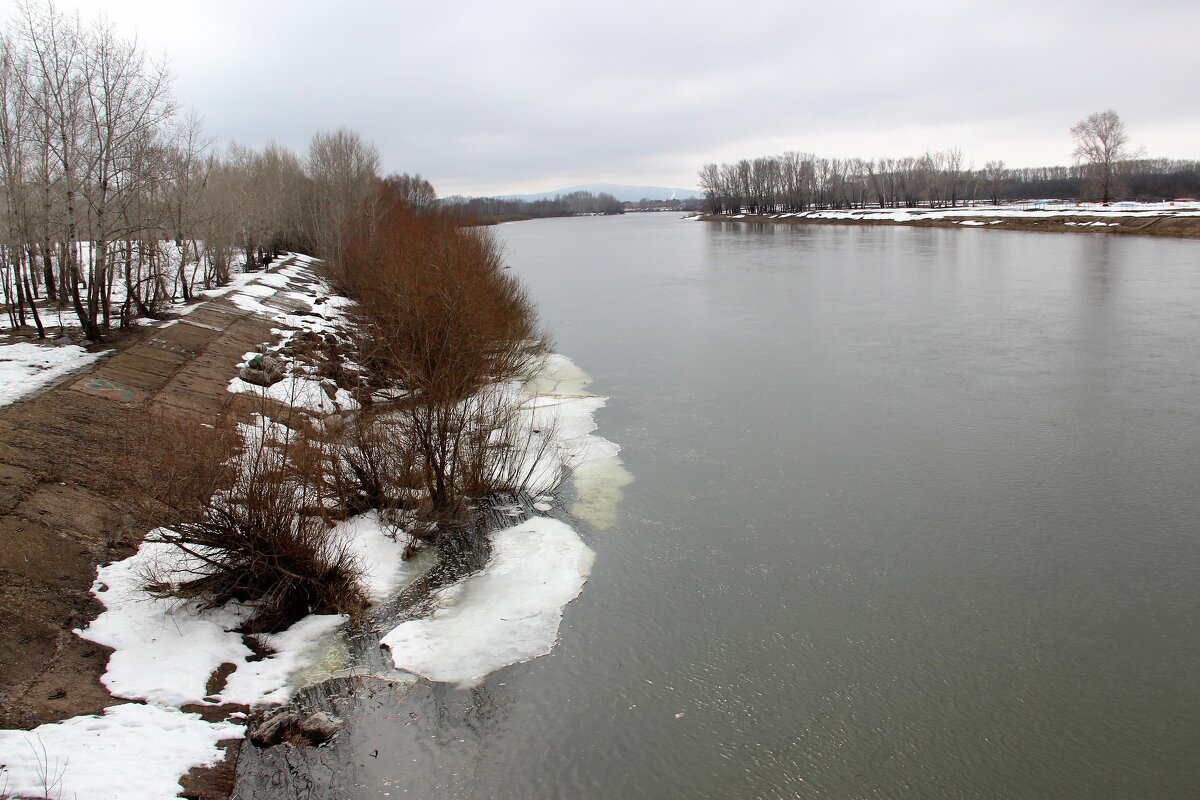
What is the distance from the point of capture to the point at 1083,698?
5977 mm

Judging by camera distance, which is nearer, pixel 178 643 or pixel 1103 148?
pixel 178 643

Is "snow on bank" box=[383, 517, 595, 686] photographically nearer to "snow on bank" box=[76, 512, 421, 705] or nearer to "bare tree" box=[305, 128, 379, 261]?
"snow on bank" box=[76, 512, 421, 705]

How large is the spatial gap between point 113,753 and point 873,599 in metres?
6.13

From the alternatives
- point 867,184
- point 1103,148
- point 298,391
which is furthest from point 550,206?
point 298,391

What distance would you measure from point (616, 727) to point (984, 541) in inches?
188

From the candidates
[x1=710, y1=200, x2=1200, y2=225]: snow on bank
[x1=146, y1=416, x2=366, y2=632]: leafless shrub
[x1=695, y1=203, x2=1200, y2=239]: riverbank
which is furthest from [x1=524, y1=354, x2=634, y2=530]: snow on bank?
[x1=710, y1=200, x2=1200, y2=225]: snow on bank

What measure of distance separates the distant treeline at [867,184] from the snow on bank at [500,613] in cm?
9101

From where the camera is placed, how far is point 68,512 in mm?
7551

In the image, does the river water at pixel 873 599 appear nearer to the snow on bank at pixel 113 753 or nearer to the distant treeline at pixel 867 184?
the snow on bank at pixel 113 753

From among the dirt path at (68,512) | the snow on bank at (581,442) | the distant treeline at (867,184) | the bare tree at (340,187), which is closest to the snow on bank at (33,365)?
the dirt path at (68,512)

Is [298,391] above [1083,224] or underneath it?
underneath

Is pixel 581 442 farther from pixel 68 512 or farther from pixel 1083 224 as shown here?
pixel 1083 224

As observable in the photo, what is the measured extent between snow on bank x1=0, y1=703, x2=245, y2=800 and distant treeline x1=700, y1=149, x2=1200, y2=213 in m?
95.0

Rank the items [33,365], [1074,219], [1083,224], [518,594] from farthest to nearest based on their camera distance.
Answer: [1074,219], [1083,224], [33,365], [518,594]
